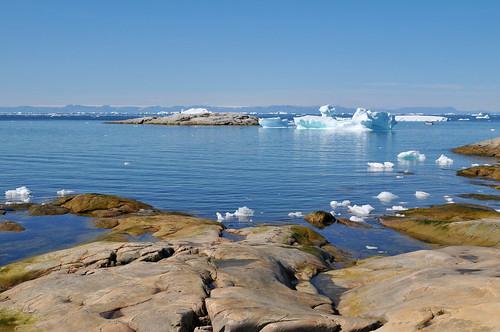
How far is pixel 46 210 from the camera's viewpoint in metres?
24.5

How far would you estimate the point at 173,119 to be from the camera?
166m

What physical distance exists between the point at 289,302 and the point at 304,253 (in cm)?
489

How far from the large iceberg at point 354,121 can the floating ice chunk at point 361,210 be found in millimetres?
74150

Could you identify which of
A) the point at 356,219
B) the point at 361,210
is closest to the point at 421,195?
the point at 361,210

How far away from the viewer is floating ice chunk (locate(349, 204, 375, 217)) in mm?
25663

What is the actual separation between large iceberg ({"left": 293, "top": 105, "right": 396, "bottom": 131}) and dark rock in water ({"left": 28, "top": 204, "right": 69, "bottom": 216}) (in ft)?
265

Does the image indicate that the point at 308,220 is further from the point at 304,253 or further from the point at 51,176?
the point at 51,176

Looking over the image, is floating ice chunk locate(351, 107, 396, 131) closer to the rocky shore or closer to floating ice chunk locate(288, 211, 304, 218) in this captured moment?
floating ice chunk locate(288, 211, 304, 218)

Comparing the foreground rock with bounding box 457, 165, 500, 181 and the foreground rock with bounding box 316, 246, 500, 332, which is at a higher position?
the foreground rock with bounding box 316, 246, 500, 332

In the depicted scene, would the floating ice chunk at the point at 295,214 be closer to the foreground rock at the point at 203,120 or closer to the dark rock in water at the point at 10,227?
the dark rock in water at the point at 10,227

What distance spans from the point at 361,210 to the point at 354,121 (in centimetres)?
8167

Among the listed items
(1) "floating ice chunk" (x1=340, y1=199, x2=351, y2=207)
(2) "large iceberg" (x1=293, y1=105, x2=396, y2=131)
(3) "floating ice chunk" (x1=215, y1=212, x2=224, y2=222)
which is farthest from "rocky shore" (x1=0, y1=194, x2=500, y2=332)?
(2) "large iceberg" (x1=293, y1=105, x2=396, y2=131)

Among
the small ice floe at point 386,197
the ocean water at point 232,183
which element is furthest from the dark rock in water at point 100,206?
the small ice floe at point 386,197

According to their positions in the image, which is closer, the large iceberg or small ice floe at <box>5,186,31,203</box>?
small ice floe at <box>5,186,31,203</box>
